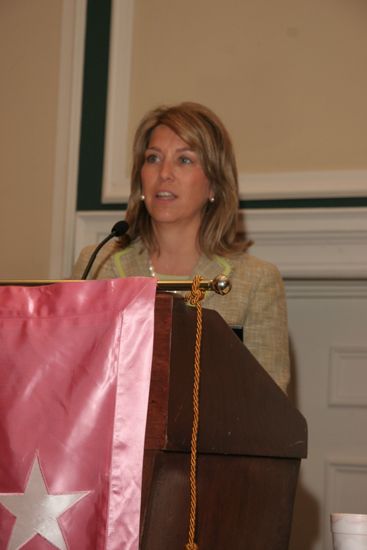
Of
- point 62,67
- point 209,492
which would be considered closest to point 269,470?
point 209,492

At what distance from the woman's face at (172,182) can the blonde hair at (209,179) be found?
0.03 m

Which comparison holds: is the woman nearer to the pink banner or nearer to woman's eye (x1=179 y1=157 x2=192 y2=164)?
woman's eye (x1=179 y1=157 x2=192 y2=164)

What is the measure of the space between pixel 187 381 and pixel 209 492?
21 cm

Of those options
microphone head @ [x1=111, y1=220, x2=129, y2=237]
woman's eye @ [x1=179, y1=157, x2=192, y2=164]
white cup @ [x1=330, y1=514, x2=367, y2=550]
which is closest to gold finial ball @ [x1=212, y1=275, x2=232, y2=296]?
white cup @ [x1=330, y1=514, x2=367, y2=550]

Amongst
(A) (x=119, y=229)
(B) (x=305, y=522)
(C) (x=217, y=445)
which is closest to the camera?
(C) (x=217, y=445)

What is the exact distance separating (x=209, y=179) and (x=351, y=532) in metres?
1.50

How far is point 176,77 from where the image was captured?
3738 millimetres

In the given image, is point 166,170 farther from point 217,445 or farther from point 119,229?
point 217,445

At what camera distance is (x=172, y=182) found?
9.71 feet

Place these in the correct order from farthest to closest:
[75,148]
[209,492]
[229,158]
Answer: [75,148], [229,158], [209,492]

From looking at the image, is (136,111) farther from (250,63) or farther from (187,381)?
(187,381)

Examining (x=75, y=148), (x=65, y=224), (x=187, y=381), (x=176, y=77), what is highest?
(x=176, y=77)

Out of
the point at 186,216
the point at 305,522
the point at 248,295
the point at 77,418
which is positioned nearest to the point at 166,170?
the point at 186,216

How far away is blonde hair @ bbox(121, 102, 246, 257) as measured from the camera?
2.99 m
